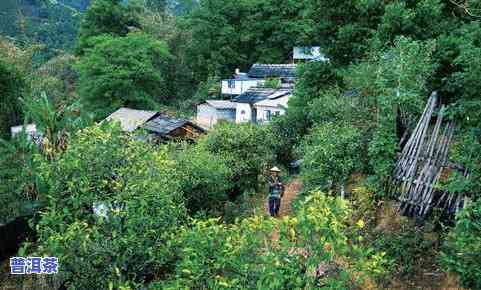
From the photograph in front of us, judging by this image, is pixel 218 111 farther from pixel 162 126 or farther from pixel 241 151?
pixel 241 151

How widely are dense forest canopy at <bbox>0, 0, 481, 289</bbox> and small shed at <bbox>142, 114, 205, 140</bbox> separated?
6.32m

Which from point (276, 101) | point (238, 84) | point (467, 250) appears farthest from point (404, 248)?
point (238, 84)

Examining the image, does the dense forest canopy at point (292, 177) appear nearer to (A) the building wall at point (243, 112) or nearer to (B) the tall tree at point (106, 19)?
A: (A) the building wall at point (243, 112)

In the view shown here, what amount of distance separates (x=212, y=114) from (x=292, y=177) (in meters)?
20.2

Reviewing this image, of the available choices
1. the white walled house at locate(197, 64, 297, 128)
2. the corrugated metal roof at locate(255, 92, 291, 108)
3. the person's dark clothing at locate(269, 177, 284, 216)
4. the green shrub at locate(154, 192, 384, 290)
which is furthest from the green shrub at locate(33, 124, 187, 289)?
the corrugated metal roof at locate(255, 92, 291, 108)

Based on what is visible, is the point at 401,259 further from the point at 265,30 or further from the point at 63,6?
the point at 63,6

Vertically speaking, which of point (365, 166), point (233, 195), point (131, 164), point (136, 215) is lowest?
point (233, 195)

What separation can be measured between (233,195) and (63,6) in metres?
57.9

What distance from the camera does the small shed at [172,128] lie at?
915 inches

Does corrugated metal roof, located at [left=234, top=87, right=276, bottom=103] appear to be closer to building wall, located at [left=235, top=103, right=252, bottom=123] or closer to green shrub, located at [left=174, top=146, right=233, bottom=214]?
building wall, located at [left=235, top=103, right=252, bottom=123]

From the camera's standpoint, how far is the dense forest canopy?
206 inches

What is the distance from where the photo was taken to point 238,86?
39719 mm

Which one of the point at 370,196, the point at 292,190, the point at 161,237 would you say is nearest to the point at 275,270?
the point at 161,237

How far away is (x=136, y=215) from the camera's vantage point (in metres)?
6.29
